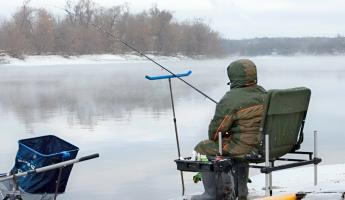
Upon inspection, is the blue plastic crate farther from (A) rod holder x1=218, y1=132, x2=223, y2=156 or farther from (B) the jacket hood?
(B) the jacket hood

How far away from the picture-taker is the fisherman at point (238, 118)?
168 inches

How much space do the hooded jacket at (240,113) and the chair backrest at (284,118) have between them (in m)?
0.11

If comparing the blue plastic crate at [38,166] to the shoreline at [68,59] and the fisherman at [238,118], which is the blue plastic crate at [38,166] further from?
the shoreline at [68,59]

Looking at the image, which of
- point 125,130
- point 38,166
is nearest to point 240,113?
point 38,166

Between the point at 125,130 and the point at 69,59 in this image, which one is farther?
the point at 69,59

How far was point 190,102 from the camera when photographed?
16359 mm

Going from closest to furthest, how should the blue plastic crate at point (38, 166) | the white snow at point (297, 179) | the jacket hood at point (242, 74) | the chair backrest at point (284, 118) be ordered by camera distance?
the chair backrest at point (284, 118), the jacket hood at point (242, 74), the blue plastic crate at point (38, 166), the white snow at point (297, 179)

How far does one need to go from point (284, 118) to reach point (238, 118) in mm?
324

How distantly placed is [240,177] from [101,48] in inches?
2394

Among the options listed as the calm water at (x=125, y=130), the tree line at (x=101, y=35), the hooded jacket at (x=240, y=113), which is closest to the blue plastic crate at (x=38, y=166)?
the hooded jacket at (x=240, y=113)

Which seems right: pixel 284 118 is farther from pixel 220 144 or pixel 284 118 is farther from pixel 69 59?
pixel 69 59

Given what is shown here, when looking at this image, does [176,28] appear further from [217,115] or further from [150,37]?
[217,115]

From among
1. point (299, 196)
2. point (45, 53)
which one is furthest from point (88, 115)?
point (45, 53)

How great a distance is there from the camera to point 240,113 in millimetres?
4254
